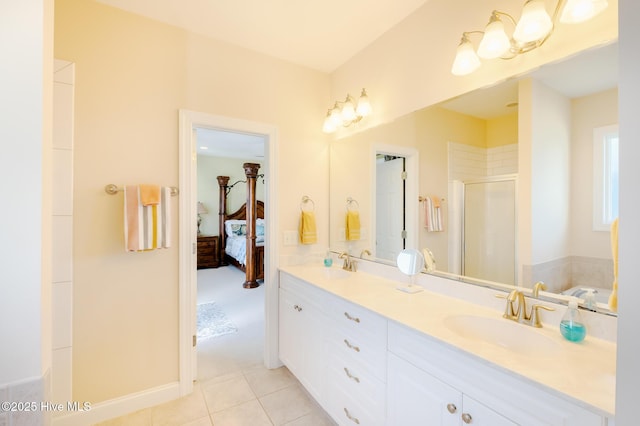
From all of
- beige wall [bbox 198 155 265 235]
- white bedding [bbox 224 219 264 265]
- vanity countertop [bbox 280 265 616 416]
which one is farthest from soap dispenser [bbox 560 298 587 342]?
beige wall [bbox 198 155 265 235]

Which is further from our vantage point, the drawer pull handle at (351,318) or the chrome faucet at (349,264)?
the chrome faucet at (349,264)

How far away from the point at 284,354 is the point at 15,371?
1677 mm

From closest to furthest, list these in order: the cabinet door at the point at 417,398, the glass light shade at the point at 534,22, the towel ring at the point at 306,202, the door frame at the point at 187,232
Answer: the cabinet door at the point at 417,398 → the glass light shade at the point at 534,22 → the door frame at the point at 187,232 → the towel ring at the point at 306,202

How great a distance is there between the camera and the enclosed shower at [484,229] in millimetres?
1318

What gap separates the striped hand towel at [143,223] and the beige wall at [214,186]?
463cm

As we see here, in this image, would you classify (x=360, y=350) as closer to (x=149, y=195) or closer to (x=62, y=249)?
(x=149, y=195)

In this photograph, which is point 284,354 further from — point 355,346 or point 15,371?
point 15,371

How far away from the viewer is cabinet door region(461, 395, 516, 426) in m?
0.84

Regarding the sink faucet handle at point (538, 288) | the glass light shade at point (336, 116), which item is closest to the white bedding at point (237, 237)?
the glass light shade at point (336, 116)

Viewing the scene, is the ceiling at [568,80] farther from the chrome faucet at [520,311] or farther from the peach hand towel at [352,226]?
the peach hand towel at [352,226]

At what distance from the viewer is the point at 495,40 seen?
48.8 inches

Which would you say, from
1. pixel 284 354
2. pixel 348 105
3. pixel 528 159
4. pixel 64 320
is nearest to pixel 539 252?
pixel 528 159

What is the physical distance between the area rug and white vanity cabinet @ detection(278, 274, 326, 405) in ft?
3.55

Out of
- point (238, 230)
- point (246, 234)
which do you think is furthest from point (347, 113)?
point (238, 230)
